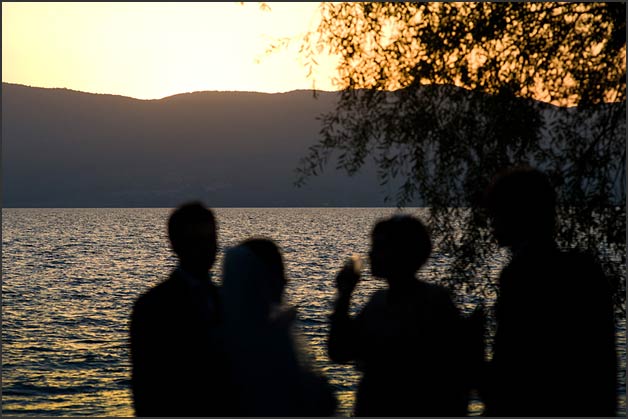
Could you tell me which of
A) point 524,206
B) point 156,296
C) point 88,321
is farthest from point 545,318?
point 88,321

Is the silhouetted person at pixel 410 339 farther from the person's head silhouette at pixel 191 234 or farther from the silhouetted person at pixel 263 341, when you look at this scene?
the person's head silhouette at pixel 191 234

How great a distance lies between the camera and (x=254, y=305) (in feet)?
10.3

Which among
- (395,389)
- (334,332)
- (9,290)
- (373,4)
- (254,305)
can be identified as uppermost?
(373,4)

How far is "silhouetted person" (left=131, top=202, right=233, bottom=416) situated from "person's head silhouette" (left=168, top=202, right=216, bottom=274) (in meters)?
0.14

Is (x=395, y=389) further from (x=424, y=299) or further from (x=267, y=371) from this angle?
(x=267, y=371)

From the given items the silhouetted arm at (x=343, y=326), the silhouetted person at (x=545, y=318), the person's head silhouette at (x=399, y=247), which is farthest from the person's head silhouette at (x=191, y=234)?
the silhouetted person at (x=545, y=318)

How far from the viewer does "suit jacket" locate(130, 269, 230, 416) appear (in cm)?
335

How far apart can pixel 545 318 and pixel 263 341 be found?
4.36 feet

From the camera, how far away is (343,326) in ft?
12.1

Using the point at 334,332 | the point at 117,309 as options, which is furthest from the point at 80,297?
the point at 334,332

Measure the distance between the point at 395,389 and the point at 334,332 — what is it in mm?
432

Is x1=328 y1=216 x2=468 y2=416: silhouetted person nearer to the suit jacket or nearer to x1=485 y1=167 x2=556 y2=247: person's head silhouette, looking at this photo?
x1=485 y1=167 x2=556 y2=247: person's head silhouette

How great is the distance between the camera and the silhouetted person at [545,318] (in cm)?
328

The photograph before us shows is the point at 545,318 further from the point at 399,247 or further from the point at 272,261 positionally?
the point at 272,261
